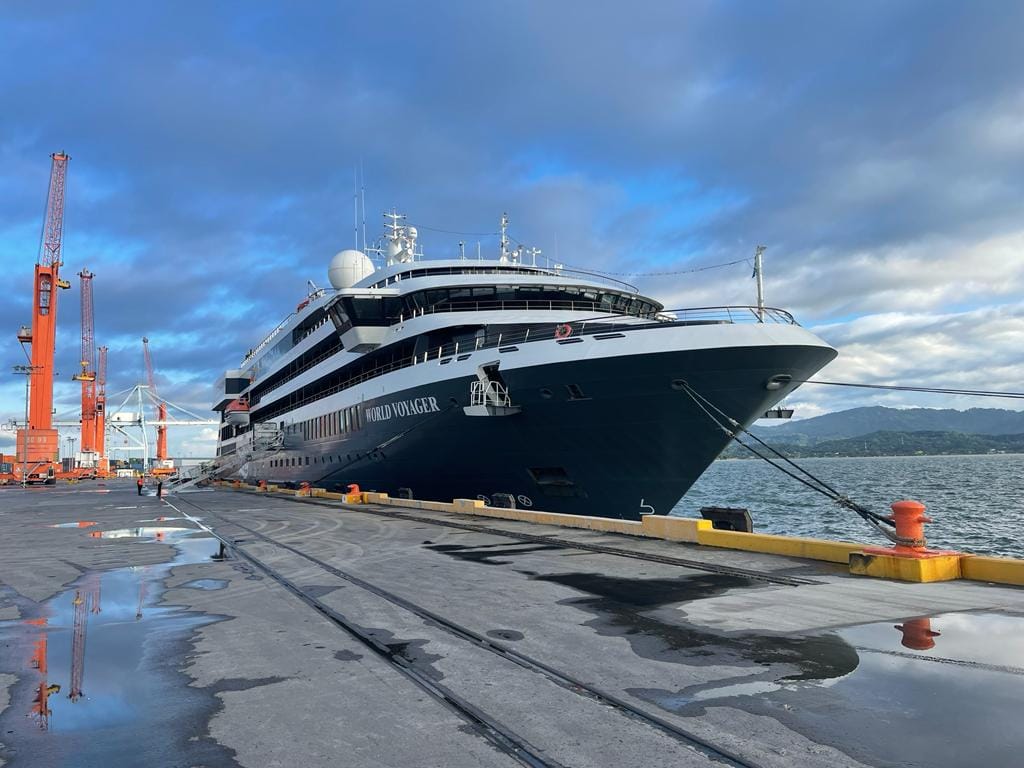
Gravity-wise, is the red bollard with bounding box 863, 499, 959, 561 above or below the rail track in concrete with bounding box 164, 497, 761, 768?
above

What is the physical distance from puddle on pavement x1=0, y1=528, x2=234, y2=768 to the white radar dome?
31219 mm

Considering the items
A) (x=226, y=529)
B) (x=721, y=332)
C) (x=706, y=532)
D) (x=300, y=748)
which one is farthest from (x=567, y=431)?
(x=300, y=748)

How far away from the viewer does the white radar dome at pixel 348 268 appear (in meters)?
39.6

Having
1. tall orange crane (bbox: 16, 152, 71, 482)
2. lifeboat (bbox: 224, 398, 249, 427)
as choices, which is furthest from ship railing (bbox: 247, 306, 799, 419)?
tall orange crane (bbox: 16, 152, 71, 482)

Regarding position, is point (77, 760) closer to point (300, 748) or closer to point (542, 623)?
point (300, 748)

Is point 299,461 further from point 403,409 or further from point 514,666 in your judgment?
point 514,666

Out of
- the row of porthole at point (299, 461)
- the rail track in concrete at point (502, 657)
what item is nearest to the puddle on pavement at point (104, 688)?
the rail track in concrete at point (502, 657)

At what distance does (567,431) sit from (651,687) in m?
13.8

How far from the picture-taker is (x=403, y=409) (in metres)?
23.7

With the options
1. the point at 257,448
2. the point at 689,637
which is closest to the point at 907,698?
the point at 689,637

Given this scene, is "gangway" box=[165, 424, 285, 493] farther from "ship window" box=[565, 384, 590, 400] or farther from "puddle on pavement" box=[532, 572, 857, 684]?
"puddle on pavement" box=[532, 572, 857, 684]

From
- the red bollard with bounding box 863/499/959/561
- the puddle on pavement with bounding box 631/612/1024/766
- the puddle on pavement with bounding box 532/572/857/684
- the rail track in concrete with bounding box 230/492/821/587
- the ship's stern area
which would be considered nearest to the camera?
the puddle on pavement with bounding box 631/612/1024/766

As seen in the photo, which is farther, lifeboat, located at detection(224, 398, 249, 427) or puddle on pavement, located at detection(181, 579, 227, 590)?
lifeboat, located at detection(224, 398, 249, 427)

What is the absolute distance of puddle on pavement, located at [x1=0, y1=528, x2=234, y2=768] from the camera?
14.5ft
